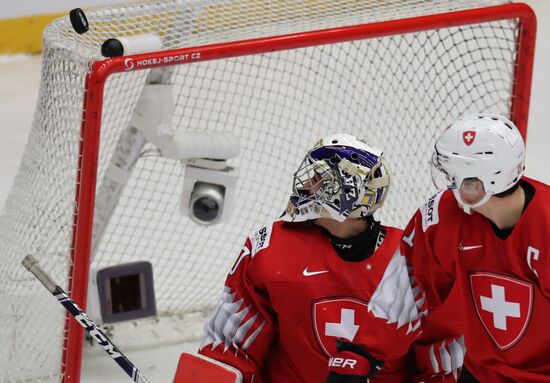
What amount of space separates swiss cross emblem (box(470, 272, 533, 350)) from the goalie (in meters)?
0.14

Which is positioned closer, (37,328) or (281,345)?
(281,345)

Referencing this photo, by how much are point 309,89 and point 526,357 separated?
1.86m

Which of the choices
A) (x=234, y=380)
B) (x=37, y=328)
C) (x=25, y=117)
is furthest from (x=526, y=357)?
(x=25, y=117)

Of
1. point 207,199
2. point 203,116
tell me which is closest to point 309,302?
point 207,199

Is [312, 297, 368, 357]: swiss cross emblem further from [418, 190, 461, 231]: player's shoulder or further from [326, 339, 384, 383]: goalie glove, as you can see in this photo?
[418, 190, 461, 231]: player's shoulder

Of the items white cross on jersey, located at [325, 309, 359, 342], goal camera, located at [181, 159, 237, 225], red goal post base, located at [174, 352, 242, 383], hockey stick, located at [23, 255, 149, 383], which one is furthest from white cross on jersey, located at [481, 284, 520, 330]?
goal camera, located at [181, 159, 237, 225]

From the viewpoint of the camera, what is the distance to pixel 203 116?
349 cm

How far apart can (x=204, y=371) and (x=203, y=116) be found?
141 cm

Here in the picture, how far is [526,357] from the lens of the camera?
A: 83.4 inches

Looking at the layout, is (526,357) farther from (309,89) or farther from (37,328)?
(309,89)

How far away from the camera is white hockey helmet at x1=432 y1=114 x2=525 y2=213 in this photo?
1.95 m

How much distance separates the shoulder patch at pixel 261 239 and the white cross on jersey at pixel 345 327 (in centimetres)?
19

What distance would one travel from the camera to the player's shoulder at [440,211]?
2094mm

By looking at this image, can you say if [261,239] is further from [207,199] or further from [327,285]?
[207,199]
